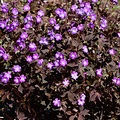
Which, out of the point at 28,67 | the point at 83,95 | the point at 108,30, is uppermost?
the point at 108,30

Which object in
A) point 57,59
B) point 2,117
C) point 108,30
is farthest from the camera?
point 2,117

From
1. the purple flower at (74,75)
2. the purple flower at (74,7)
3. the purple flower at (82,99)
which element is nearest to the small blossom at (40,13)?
the purple flower at (74,7)

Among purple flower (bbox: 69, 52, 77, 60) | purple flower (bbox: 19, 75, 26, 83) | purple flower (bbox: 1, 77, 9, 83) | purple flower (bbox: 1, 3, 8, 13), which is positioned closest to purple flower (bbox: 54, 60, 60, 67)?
purple flower (bbox: 69, 52, 77, 60)

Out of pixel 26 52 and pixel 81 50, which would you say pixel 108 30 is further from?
pixel 26 52

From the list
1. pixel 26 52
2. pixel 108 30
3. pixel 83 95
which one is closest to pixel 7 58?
pixel 26 52

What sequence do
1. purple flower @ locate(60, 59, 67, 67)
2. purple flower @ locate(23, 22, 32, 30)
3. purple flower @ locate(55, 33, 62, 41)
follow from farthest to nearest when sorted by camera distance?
purple flower @ locate(23, 22, 32, 30) < purple flower @ locate(55, 33, 62, 41) < purple flower @ locate(60, 59, 67, 67)

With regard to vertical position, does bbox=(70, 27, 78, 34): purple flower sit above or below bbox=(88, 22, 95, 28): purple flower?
below

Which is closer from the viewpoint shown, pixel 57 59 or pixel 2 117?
pixel 57 59

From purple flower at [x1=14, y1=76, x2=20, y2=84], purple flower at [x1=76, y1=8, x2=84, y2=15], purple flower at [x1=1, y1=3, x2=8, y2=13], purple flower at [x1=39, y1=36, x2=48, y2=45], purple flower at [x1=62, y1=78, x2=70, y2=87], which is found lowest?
purple flower at [x1=62, y1=78, x2=70, y2=87]

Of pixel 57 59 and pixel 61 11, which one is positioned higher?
pixel 61 11

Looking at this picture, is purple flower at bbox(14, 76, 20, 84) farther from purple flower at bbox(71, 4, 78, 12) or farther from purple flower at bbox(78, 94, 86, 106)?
purple flower at bbox(71, 4, 78, 12)
